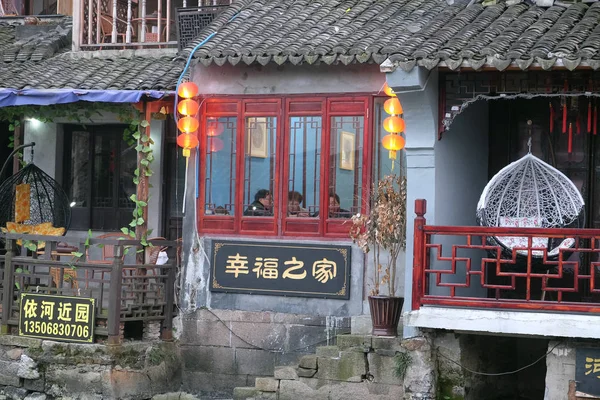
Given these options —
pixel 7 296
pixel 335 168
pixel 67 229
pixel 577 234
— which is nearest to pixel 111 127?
pixel 67 229

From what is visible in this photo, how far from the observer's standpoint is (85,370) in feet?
47.0

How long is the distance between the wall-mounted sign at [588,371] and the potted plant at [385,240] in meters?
2.23

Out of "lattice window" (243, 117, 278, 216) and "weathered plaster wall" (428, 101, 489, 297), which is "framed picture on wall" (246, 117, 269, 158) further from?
"weathered plaster wall" (428, 101, 489, 297)

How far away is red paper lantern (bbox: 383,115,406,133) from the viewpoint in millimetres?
13422

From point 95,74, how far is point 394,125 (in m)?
4.77

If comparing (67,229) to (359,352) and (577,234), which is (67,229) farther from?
(577,234)

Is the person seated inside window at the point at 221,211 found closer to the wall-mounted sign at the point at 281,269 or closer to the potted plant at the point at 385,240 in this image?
the wall-mounted sign at the point at 281,269

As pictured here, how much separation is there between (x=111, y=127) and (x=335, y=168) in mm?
4987

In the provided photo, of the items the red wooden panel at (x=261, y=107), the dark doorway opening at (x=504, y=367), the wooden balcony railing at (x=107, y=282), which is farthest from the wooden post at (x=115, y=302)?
the dark doorway opening at (x=504, y=367)

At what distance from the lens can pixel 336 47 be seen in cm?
1365

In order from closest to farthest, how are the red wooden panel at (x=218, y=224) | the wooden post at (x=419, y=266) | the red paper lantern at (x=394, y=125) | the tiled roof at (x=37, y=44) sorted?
the wooden post at (x=419, y=266), the red paper lantern at (x=394, y=125), the red wooden panel at (x=218, y=224), the tiled roof at (x=37, y=44)

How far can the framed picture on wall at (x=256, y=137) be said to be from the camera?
14.8 m

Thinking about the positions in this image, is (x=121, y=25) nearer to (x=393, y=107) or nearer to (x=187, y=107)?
(x=187, y=107)

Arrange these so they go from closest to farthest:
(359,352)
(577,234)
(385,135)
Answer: (577,234)
(359,352)
(385,135)
